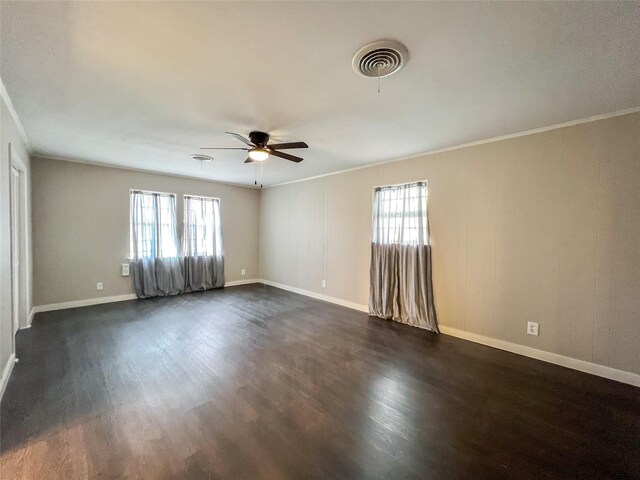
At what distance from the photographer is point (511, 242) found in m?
3.02

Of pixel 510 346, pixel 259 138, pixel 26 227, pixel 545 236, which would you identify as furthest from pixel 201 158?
pixel 510 346

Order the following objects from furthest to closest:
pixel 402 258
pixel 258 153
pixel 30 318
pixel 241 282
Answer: pixel 241 282, pixel 402 258, pixel 30 318, pixel 258 153

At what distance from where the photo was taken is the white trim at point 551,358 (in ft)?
7.86

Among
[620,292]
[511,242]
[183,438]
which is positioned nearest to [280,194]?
[511,242]

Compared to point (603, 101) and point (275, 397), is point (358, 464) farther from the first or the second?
point (603, 101)

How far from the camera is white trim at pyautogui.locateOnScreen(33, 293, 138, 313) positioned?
165 inches

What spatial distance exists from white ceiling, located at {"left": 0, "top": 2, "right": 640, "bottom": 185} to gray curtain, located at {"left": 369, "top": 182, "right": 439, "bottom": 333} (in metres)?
1.10

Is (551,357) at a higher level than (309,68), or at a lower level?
lower

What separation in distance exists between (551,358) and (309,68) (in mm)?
3716

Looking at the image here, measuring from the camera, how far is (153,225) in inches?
205

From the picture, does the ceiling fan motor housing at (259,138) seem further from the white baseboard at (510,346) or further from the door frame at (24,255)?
the white baseboard at (510,346)

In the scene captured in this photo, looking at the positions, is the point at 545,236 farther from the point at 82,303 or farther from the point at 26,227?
the point at 82,303

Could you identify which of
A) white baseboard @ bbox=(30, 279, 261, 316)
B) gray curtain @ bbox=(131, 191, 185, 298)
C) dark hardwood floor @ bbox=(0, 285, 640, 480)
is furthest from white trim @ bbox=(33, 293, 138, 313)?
dark hardwood floor @ bbox=(0, 285, 640, 480)

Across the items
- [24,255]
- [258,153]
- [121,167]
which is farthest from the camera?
[121,167]
